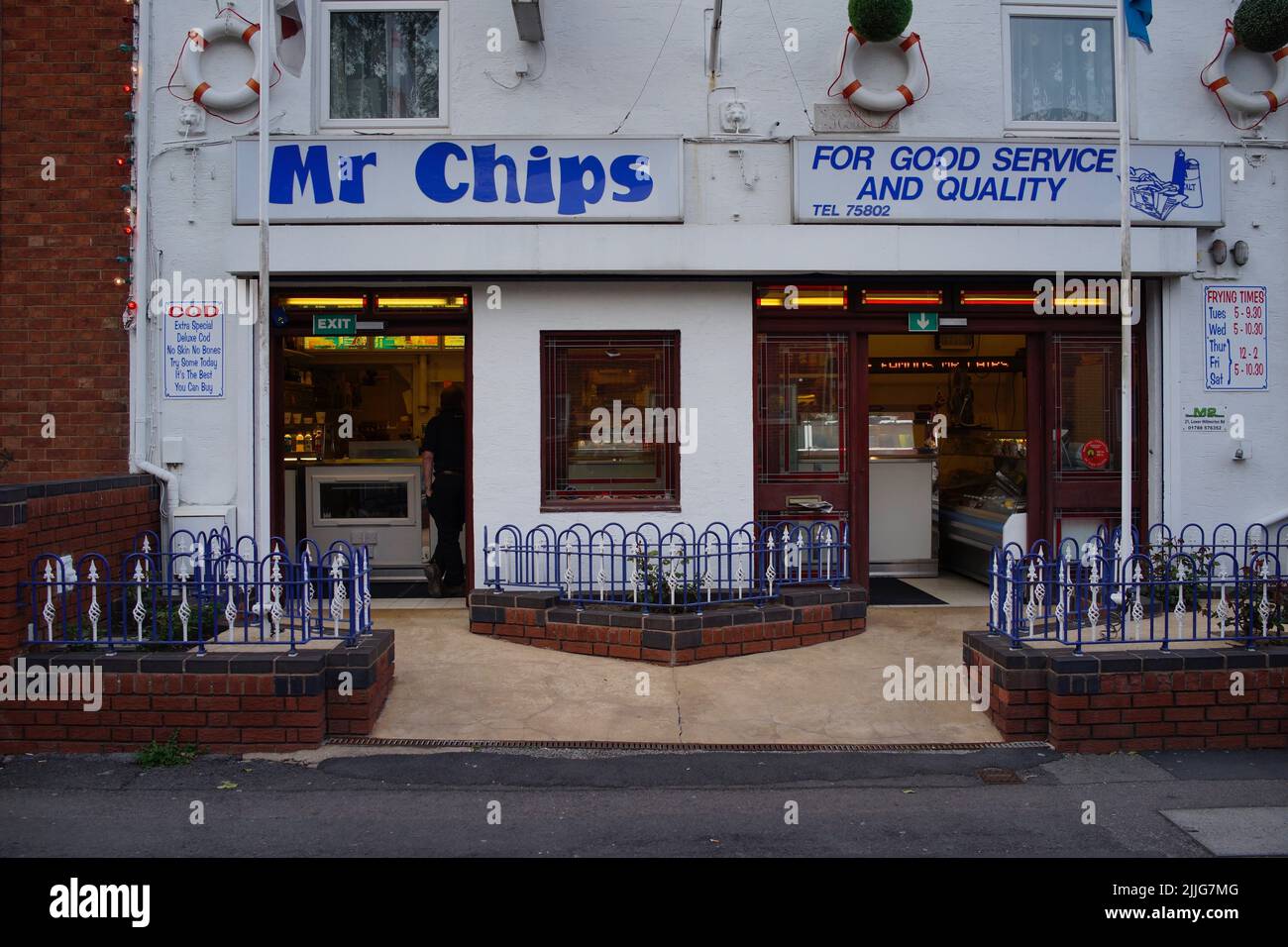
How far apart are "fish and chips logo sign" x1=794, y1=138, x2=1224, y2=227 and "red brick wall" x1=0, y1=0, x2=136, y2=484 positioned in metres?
6.69

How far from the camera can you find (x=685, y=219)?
29.9 ft

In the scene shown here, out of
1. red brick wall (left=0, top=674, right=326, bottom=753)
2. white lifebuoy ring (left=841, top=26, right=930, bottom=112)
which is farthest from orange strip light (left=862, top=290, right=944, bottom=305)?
red brick wall (left=0, top=674, right=326, bottom=753)

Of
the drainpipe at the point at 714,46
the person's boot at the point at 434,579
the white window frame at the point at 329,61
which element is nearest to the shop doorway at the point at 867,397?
the drainpipe at the point at 714,46

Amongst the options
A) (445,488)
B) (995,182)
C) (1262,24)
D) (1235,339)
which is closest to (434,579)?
(445,488)

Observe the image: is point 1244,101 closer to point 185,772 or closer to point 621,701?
point 621,701

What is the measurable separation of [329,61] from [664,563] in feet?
19.8

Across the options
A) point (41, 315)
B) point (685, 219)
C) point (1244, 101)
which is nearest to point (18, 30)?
point (41, 315)

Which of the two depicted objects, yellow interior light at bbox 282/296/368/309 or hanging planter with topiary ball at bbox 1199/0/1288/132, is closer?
hanging planter with topiary ball at bbox 1199/0/1288/132

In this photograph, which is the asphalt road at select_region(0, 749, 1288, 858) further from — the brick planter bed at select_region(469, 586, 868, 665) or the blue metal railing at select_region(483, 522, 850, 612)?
the blue metal railing at select_region(483, 522, 850, 612)

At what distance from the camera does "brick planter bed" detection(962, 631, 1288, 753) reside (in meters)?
5.93

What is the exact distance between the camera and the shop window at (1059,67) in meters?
9.55

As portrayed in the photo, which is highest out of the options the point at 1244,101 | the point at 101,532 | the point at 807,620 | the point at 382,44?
the point at 382,44

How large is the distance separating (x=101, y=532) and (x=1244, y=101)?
11.3 meters

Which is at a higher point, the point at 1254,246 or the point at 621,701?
the point at 1254,246
